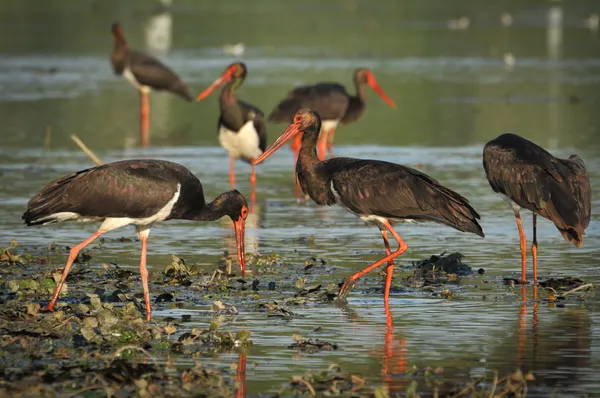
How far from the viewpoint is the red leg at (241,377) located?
315 inches

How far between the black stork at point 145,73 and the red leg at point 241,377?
17496 mm

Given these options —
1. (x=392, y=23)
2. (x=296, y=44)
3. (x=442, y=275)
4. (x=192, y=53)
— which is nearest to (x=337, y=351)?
(x=442, y=275)

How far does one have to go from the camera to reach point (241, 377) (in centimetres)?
837

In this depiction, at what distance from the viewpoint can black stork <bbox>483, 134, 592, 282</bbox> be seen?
1102 centimetres

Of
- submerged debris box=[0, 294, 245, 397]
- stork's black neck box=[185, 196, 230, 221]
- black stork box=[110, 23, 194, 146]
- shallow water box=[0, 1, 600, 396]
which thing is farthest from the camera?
black stork box=[110, 23, 194, 146]

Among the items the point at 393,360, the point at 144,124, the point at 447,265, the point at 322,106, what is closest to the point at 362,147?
the point at 322,106

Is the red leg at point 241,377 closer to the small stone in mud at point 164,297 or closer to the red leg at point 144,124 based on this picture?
the small stone in mud at point 164,297

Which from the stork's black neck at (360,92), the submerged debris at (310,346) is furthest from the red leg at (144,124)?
the submerged debris at (310,346)

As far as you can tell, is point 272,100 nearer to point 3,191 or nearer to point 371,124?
point 371,124

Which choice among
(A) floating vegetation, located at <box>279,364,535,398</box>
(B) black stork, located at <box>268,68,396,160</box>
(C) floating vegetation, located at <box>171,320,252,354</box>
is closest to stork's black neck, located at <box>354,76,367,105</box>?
(B) black stork, located at <box>268,68,396,160</box>

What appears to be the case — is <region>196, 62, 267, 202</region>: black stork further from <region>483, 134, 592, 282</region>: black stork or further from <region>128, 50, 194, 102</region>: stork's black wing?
<region>128, 50, 194, 102</region>: stork's black wing

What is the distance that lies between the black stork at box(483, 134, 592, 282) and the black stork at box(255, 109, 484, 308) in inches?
26.2

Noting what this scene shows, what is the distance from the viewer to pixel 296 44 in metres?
44.0

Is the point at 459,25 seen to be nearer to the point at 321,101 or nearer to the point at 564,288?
the point at 321,101
